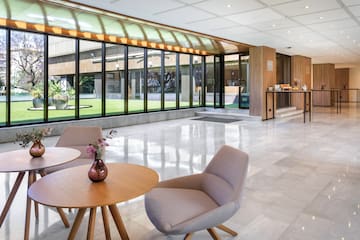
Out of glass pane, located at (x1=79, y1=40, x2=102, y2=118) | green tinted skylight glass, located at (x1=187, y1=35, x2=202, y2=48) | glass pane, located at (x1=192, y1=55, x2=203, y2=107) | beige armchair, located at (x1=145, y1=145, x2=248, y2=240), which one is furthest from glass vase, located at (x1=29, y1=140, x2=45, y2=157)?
glass pane, located at (x1=192, y1=55, x2=203, y2=107)

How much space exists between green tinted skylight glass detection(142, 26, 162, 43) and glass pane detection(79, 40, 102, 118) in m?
1.78

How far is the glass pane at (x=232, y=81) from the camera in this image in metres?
13.2

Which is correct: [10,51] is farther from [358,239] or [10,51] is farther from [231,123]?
[358,239]

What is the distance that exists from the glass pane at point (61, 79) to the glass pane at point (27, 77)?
28cm

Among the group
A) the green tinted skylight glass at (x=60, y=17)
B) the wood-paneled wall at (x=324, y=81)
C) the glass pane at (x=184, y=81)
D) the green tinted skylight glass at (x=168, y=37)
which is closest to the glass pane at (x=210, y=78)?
the glass pane at (x=184, y=81)

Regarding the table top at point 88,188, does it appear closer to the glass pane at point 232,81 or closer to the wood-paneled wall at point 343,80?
the glass pane at point 232,81

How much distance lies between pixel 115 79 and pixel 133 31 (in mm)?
2196

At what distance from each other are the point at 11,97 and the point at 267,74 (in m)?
9.18

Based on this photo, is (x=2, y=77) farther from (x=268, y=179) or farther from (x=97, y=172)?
(x=268, y=179)

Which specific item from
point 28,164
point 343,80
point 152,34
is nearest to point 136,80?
point 152,34

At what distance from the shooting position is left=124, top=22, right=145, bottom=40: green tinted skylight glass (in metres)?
8.24

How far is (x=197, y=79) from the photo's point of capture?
1371cm

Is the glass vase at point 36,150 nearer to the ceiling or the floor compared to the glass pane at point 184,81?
nearer to the floor

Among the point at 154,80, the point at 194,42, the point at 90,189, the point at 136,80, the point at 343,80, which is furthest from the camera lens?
the point at 343,80
